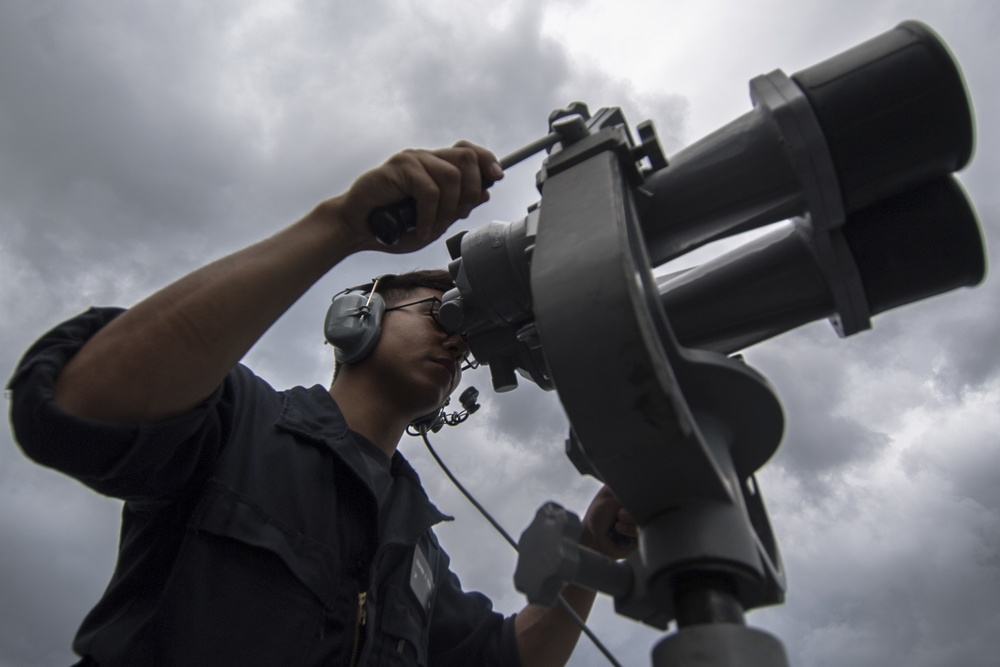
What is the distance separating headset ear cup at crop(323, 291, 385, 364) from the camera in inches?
68.7

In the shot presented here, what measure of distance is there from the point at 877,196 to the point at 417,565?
138 cm

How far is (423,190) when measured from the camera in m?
0.91

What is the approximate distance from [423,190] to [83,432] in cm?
62

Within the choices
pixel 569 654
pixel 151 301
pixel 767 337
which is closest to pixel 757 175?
pixel 767 337

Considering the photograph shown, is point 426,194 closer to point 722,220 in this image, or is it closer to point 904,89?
point 722,220

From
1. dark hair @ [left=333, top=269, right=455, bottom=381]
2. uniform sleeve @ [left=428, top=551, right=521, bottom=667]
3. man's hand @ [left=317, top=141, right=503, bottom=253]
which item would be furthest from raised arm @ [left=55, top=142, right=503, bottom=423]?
uniform sleeve @ [left=428, top=551, right=521, bottom=667]

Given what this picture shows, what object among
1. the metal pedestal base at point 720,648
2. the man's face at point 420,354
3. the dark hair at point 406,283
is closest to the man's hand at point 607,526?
the man's face at point 420,354

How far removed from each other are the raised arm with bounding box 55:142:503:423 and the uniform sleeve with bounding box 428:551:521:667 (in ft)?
3.92

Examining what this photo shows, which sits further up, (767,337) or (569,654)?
(767,337)

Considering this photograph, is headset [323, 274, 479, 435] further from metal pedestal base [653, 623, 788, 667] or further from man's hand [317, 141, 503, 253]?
metal pedestal base [653, 623, 788, 667]

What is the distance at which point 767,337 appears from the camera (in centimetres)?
85

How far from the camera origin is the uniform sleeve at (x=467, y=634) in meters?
1.75

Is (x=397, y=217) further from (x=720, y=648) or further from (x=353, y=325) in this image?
(x=353, y=325)

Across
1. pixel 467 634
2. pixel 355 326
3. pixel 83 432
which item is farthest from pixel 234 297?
pixel 467 634
